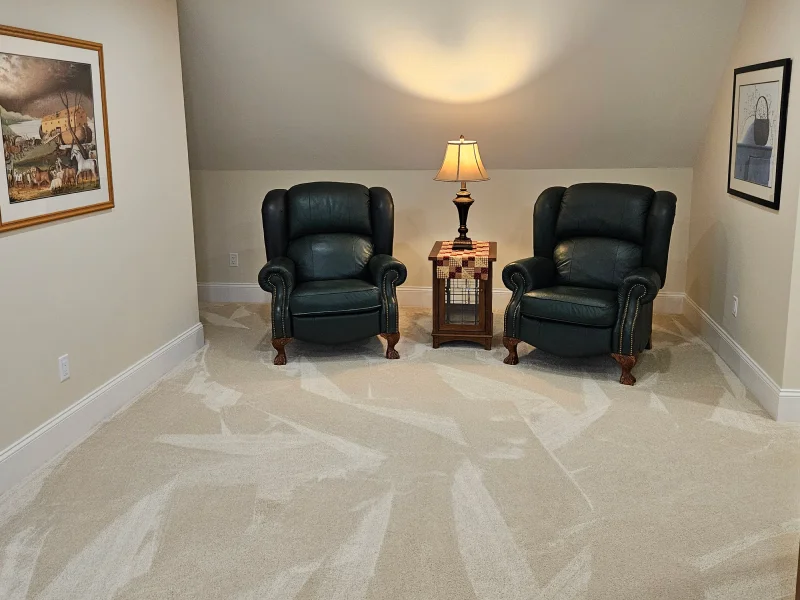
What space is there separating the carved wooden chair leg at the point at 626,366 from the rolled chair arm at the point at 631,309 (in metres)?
0.02

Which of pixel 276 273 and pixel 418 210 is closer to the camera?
pixel 276 273

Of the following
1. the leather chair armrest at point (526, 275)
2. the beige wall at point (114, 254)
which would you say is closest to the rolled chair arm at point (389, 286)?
the leather chair armrest at point (526, 275)

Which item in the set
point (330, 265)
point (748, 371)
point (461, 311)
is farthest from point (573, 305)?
point (330, 265)

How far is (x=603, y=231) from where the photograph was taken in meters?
5.05

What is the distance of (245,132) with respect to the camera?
5.85 metres

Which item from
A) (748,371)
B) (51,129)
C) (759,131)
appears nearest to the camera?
(51,129)

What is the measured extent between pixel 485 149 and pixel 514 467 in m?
3.02

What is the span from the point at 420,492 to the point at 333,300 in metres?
Answer: 1.84

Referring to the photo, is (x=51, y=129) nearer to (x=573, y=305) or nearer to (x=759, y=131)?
(x=573, y=305)

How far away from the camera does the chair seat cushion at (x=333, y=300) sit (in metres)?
4.82

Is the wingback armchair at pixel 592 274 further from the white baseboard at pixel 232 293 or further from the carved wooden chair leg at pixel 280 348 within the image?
the white baseboard at pixel 232 293

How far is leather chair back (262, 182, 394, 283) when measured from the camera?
5285 mm

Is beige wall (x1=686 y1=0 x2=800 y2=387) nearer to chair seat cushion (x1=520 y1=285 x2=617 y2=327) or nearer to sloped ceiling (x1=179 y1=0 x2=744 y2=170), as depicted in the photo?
sloped ceiling (x1=179 y1=0 x2=744 y2=170)

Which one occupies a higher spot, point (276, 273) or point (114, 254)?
point (114, 254)
